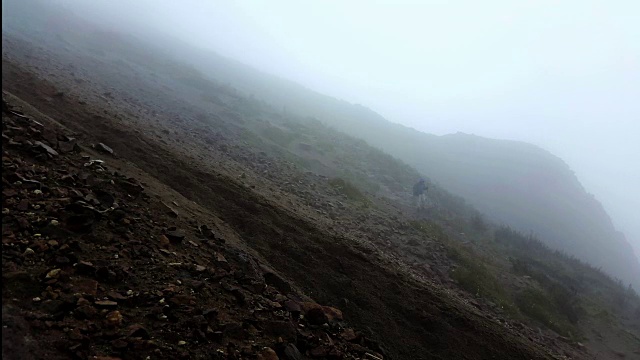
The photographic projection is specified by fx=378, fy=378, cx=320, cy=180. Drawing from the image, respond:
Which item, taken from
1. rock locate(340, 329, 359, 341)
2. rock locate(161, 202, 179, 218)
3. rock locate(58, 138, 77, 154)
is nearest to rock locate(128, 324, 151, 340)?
rock locate(340, 329, 359, 341)

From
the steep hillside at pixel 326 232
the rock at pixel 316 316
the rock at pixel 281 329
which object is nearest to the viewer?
the rock at pixel 281 329

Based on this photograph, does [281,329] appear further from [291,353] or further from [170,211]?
[170,211]

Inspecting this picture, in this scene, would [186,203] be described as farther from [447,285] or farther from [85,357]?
[447,285]

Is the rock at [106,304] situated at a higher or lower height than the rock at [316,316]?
higher

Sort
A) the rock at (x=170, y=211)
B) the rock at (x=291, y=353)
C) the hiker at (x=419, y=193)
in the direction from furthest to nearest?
1. the hiker at (x=419, y=193)
2. the rock at (x=170, y=211)
3. the rock at (x=291, y=353)

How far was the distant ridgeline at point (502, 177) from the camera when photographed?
46.6m

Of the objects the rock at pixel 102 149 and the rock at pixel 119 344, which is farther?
the rock at pixel 102 149

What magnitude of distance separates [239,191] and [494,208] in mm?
42087

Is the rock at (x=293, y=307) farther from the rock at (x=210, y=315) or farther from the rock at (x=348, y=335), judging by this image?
the rock at (x=210, y=315)

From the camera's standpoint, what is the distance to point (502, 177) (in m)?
57.0

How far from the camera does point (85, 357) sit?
3.44 meters

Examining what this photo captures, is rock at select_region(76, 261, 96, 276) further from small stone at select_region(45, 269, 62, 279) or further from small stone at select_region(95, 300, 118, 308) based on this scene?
small stone at select_region(95, 300, 118, 308)

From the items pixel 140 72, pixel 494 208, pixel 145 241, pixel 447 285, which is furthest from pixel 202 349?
pixel 494 208

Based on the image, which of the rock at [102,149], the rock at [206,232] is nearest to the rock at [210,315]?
the rock at [206,232]
